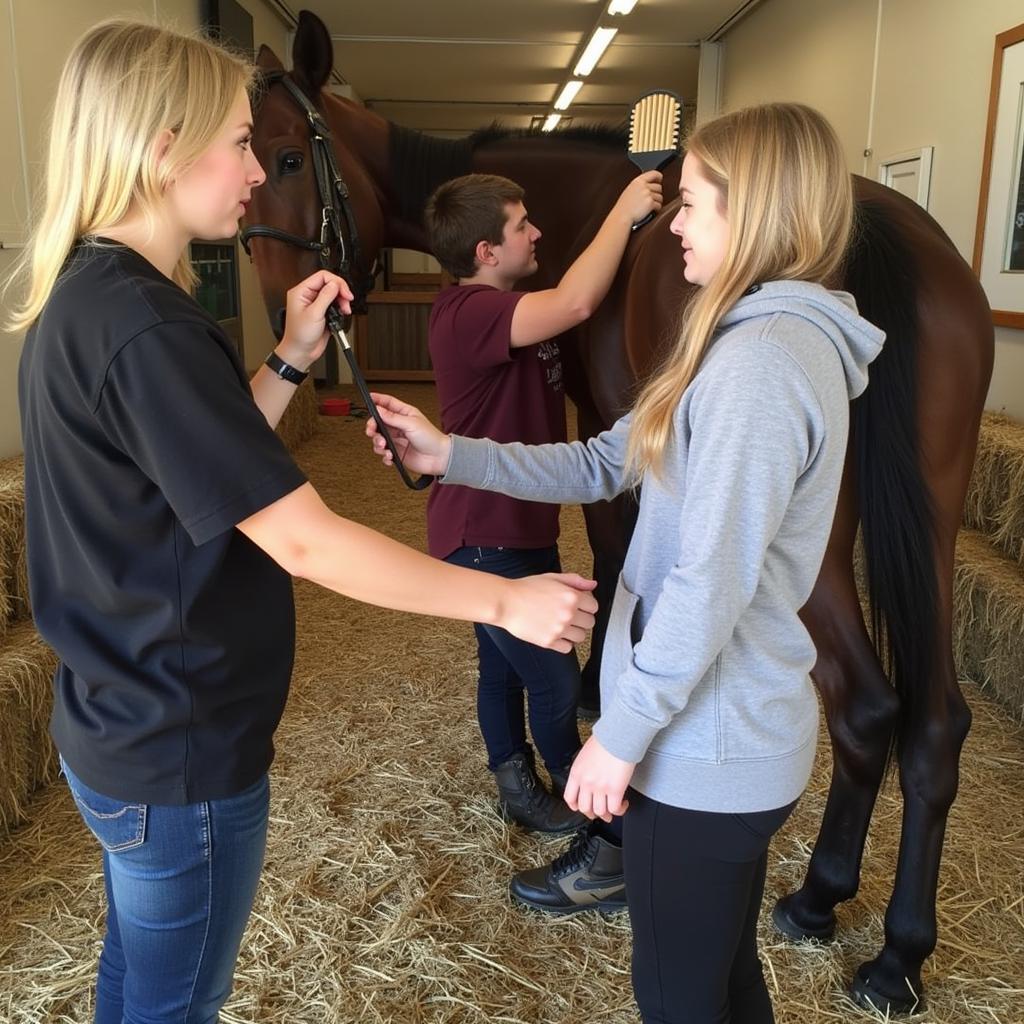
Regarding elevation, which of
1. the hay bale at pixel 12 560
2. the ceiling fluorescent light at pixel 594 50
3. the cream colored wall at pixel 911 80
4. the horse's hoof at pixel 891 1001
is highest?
the ceiling fluorescent light at pixel 594 50

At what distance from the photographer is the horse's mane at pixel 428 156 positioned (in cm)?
245

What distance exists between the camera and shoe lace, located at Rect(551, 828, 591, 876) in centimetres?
180

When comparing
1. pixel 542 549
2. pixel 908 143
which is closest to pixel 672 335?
pixel 542 549

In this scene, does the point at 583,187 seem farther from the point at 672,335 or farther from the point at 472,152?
the point at 672,335

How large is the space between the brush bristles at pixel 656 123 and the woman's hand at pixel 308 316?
106cm

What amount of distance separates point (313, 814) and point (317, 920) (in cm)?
38

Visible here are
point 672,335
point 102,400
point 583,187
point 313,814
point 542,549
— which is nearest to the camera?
point 102,400

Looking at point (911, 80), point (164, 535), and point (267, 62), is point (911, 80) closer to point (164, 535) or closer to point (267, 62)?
point (267, 62)

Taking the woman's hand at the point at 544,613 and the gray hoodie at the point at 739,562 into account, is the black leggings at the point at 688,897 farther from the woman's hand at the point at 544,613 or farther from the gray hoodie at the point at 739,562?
the woman's hand at the point at 544,613

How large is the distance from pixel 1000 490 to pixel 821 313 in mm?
2379

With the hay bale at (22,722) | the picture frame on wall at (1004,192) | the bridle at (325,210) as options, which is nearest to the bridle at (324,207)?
the bridle at (325,210)

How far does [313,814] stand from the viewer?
7.14ft

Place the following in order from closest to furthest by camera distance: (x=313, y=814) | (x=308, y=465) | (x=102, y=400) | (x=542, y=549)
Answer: (x=102, y=400) < (x=542, y=549) < (x=313, y=814) < (x=308, y=465)

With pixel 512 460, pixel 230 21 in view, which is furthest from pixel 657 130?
pixel 230 21
